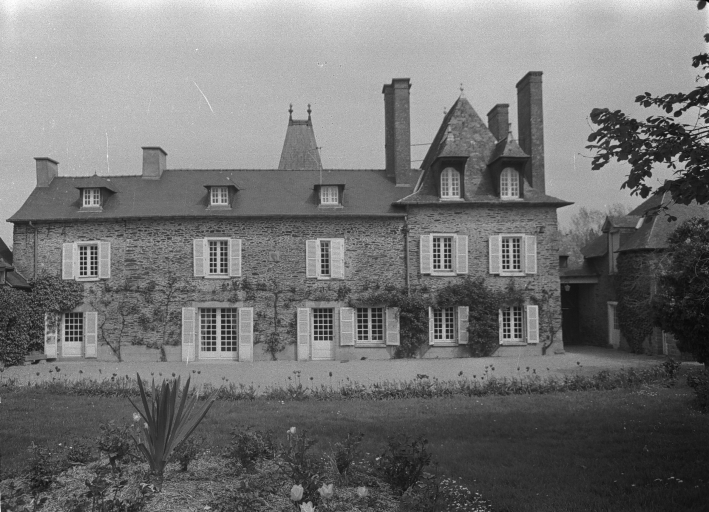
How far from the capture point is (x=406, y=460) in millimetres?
5133

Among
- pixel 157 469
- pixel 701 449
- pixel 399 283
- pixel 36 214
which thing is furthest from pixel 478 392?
pixel 36 214

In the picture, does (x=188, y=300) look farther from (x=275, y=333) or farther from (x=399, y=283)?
(x=399, y=283)

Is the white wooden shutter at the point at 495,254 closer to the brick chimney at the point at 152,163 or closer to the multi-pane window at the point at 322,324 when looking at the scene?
the multi-pane window at the point at 322,324

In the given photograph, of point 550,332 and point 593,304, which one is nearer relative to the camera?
point 550,332

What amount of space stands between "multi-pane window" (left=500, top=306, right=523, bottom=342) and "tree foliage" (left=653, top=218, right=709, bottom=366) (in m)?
7.24

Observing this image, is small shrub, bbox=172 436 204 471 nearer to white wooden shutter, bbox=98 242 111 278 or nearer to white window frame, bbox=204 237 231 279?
white window frame, bbox=204 237 231 279

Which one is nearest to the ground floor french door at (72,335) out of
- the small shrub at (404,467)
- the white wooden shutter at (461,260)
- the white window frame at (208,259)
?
the white window frame at (208,259)

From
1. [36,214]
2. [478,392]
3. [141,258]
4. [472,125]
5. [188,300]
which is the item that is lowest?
[478,392]

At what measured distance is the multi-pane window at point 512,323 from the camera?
67.2ft

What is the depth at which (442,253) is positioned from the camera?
2052 cm

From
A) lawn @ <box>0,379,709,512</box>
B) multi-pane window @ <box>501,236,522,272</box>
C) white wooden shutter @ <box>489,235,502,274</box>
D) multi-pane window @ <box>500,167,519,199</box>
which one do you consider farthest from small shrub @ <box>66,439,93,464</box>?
multi-pane window @ <box>500,167,519,199</box>

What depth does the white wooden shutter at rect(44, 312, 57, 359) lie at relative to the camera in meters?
19.8

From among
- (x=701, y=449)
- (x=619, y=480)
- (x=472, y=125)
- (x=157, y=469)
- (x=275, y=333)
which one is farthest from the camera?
(x=472, y=125)

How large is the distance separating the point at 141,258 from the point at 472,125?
1394 centimetres
